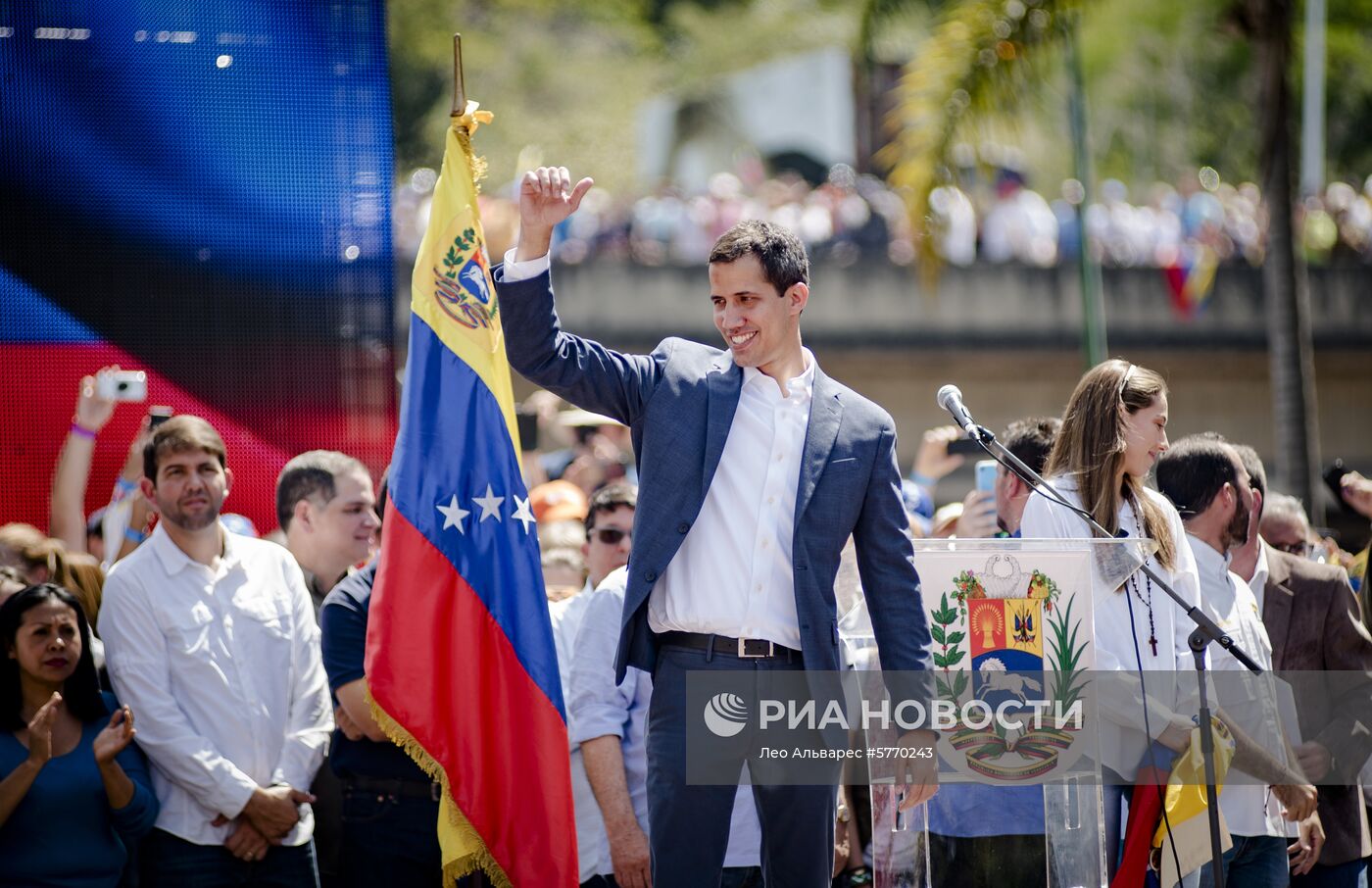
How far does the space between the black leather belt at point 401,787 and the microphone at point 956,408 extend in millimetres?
2313

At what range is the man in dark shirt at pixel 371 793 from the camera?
6.11m

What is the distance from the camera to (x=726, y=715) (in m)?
4.70

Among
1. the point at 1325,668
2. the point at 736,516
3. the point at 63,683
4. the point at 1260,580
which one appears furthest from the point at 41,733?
the point at 1325,668

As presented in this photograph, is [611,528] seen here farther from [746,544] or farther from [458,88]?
[746,544]

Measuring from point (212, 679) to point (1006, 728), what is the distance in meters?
2.74

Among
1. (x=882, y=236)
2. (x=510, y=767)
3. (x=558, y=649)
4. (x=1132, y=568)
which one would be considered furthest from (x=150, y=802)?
(x=882, y=236)

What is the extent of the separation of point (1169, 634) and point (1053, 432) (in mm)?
1384

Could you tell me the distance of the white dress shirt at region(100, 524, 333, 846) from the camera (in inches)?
231

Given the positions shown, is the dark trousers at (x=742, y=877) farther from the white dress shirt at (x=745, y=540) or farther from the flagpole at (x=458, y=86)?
the flagpole at (x=458, y=86)

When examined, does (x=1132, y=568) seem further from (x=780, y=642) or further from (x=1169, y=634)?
(x=780, y=642)

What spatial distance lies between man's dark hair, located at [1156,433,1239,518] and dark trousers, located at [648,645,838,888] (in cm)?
209

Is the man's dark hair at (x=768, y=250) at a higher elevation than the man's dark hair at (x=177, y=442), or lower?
higher

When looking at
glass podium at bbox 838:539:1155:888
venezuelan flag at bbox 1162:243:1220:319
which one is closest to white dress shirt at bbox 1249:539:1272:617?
glass podium at bbox 838:539:1155:888

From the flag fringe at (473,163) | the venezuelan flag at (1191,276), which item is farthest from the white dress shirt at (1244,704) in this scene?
the venezuelan flag at (1191,276)
